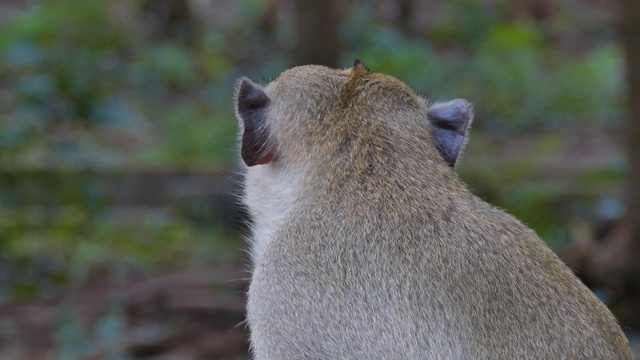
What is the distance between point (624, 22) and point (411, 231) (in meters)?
3.91

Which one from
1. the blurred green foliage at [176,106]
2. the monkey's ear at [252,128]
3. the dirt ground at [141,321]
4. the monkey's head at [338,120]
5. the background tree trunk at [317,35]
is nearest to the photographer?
the monkey's head at [338,120]

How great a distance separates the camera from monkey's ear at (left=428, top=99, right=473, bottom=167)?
3.36 meters

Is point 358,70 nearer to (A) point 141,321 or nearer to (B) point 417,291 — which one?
(B) point 417,291

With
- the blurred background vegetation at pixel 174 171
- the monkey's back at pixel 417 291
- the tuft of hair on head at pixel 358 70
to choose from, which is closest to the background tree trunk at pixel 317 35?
the blurred background vegetation at pixel 174 171

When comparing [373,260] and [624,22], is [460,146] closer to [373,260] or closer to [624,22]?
[373,260]

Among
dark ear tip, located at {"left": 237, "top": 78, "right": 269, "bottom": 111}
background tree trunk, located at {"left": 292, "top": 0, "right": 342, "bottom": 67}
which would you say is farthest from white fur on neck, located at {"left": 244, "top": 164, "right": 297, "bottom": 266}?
background tree trunk, located at {"left": 292, "top": 0, "right": 342, "bottom": 67}

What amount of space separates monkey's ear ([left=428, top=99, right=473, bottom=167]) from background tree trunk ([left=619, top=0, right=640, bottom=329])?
3.19 meters

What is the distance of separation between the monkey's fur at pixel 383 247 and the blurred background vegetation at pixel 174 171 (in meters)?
0.77

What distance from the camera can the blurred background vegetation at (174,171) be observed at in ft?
21.5

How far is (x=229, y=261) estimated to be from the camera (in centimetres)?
772

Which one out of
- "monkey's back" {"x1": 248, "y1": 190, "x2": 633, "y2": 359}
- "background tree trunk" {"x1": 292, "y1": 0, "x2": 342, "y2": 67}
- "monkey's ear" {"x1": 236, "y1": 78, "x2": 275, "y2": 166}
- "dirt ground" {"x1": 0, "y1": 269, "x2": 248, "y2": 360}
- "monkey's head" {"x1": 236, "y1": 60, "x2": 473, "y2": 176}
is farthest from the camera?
"background tree trunk" {"x1": 292, "y1": 0, "x2": 342, "y2": 67}

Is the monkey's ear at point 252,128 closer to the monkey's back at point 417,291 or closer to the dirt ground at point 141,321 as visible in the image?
the monkey's back at point 417,291

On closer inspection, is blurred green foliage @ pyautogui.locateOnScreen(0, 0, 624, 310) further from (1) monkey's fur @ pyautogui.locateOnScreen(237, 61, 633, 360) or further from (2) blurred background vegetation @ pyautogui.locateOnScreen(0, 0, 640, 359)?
(1) monkey's fur @ pyautogui.locateOnScreen(237, 61, 633, 360)

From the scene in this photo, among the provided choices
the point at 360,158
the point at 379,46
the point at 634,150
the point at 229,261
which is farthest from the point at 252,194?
the point at 379,46
